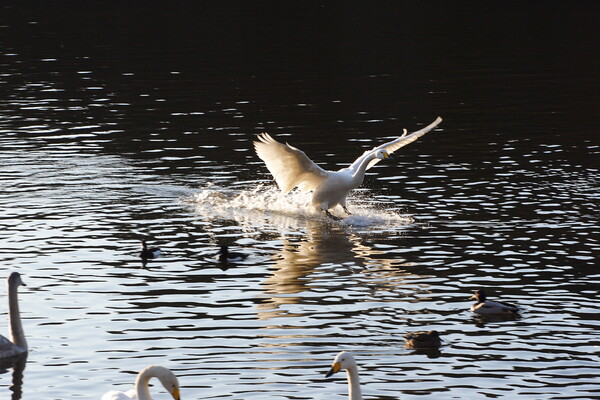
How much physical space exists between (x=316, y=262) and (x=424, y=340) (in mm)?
5323

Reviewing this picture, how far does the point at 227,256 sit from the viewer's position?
20.0 metres

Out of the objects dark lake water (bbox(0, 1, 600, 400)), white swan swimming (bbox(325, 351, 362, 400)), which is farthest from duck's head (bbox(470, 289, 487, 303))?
white swan swimming (bbox(325, 351, 362, 400))

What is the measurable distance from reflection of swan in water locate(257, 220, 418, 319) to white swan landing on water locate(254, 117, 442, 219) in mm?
976

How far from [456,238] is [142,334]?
6933 millimetres

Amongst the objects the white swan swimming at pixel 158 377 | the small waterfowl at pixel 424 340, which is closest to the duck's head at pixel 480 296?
the small waterfowl at pixel 424 340

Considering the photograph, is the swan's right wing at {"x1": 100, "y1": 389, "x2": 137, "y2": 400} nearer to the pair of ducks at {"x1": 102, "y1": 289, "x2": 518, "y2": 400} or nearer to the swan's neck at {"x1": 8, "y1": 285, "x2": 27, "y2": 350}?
the pair of ducks at {"x1": 102, "y1": 289, "x2": 518, "y2": 400}

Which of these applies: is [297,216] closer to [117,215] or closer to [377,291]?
[117,215]

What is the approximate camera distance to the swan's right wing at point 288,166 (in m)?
23.5

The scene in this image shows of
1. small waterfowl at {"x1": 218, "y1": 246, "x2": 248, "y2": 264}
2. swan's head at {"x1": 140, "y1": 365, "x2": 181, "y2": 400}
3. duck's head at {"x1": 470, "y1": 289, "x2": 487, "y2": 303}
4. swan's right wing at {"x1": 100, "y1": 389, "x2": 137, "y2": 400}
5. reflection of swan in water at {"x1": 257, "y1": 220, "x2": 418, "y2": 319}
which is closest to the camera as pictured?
swan's head at {"x1": 140, "y1": 365, "x2": 181, "y2": 400}

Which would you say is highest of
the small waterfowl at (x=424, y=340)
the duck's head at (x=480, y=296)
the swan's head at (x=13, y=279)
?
the swan's head at (x=13, y=279)

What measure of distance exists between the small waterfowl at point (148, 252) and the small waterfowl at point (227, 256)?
3.45 ft

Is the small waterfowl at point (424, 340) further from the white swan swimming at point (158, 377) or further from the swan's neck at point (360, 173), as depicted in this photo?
the swan's neck at point (360, 173)

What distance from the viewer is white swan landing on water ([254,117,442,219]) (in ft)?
77.7

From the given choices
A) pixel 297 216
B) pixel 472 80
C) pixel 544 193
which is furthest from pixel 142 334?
pixel 472 80
